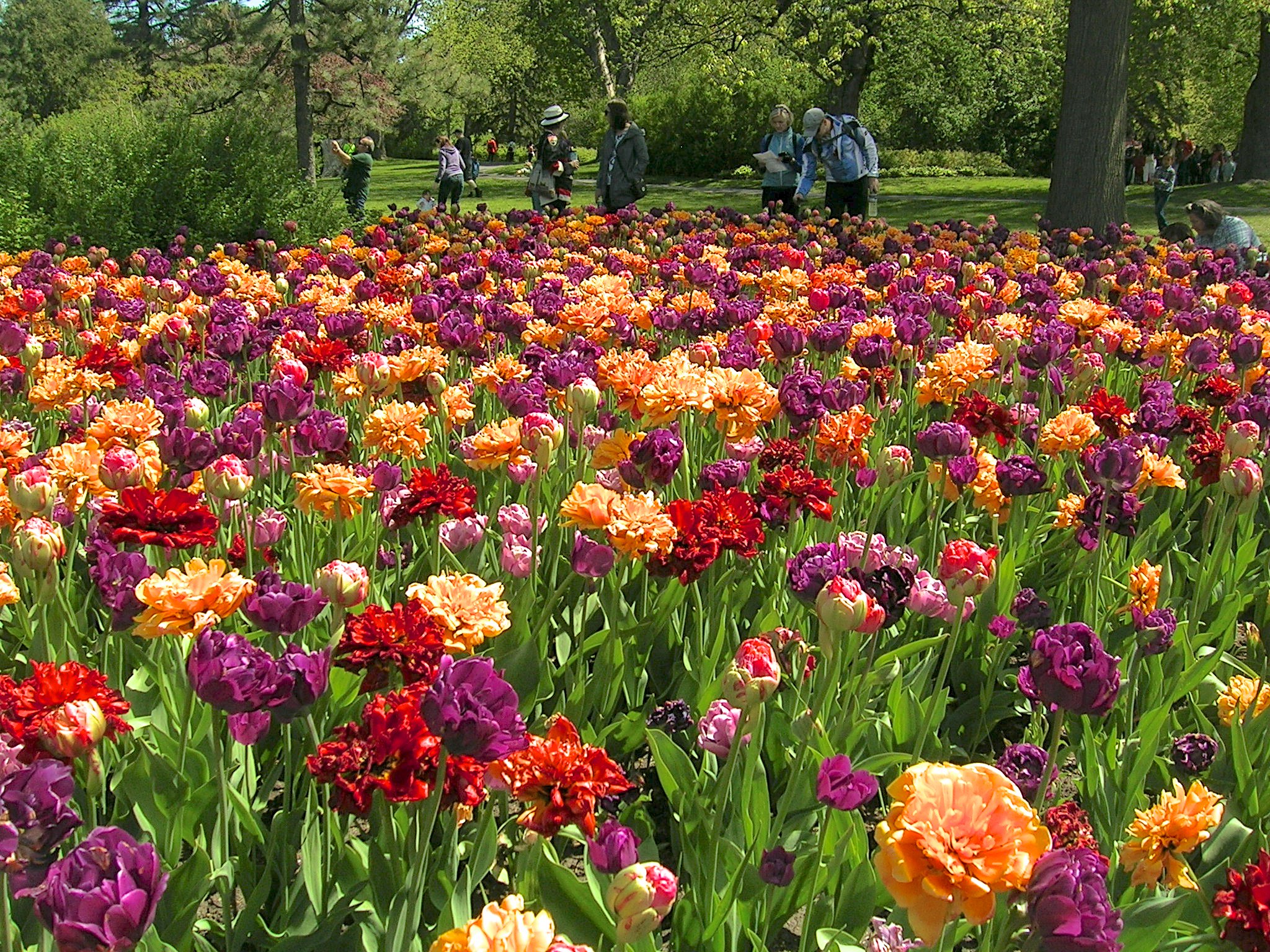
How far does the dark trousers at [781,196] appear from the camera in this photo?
12.0 metres

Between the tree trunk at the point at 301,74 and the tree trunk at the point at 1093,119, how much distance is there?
13844 mm

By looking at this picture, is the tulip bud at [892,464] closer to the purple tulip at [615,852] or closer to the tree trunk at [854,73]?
the purple tulip at [615,852]

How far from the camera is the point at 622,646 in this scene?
8.02 feet

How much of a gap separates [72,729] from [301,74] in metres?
21.9

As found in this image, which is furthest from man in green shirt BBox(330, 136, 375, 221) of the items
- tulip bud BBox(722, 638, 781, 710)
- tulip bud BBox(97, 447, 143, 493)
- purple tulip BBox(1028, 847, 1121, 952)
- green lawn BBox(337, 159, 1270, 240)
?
purple tulip BBox(1028, 847, 1121, 952)

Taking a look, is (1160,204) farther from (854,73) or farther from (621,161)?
(621,161)

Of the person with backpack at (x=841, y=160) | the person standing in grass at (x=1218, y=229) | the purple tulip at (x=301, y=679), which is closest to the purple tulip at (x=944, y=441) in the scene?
the purple tulip at (x=301, y=679)

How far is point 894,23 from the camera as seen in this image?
24125 millimetres

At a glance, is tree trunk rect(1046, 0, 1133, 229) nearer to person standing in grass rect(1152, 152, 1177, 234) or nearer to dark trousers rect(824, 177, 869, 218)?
dark trousers rect(824, 177, 869, 218)

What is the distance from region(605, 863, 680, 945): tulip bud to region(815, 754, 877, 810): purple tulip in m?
0.40

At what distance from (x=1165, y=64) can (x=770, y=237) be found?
22.9m

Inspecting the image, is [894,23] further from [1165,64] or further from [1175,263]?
[1175,263]

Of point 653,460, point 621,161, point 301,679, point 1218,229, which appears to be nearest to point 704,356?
point 653,460

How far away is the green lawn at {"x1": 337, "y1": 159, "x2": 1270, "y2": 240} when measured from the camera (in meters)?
18.2
